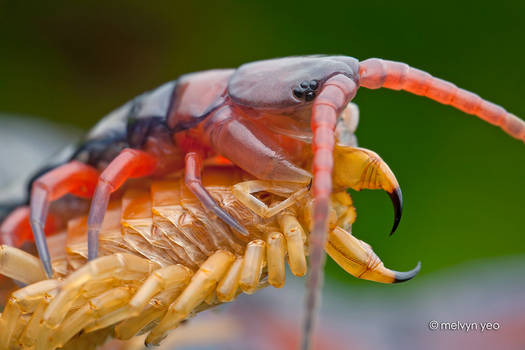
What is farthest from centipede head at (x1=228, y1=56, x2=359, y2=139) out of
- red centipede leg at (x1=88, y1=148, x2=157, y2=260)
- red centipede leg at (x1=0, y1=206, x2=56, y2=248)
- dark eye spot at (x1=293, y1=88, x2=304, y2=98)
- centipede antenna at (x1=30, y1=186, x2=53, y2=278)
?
red centipede leg at (x1=0, y1=206, x2=56, y2=248)

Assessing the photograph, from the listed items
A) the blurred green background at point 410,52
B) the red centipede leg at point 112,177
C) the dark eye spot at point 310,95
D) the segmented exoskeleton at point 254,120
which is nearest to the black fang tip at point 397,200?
the segmented exoskeleton at point 254,120

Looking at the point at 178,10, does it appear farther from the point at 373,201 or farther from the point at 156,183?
the point at 156,183

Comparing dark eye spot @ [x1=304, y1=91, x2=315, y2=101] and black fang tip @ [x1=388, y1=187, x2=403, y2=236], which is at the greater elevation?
Answer: dark eye spot @ [x1=304, y1=91, x2=315, y2=101]

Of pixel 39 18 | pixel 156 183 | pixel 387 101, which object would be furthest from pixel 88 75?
pixel 156 183

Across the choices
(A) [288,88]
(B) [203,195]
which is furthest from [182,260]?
(A) [288,88]

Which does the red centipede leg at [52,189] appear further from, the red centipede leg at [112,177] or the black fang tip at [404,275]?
the black fang tip at [404,275]

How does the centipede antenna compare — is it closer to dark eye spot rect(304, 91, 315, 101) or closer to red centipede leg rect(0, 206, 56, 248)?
red centipede leg rect(0, 206, 56, 248)
